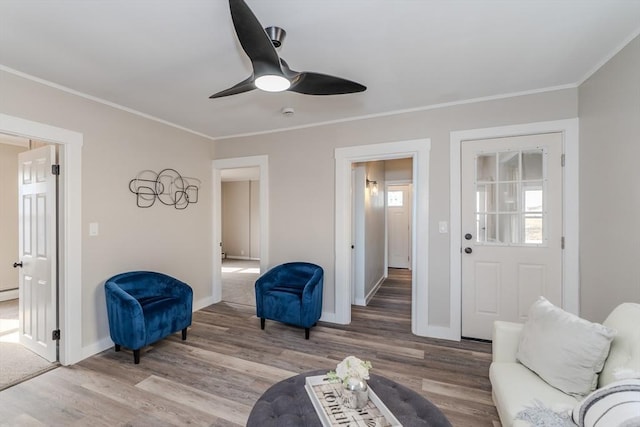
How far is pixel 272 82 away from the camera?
1.75 meters

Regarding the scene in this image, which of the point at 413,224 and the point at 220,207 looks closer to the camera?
the point at 413,224

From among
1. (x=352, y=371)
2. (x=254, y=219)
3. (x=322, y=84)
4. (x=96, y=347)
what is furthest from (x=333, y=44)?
(x=254, y=219)

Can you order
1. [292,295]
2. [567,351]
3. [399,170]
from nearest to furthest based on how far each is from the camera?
1. [567,351]
2. [292,295]
3. [399,170]

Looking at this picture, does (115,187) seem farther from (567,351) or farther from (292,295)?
(567,351)

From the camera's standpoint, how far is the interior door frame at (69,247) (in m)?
2.60

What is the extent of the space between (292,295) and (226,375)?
992 millimetres

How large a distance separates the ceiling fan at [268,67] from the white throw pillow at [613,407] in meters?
1.92

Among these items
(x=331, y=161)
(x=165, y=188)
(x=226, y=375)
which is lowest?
(x=226, y=375)

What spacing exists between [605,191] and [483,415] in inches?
74.7

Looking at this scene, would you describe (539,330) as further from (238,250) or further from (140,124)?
(238,250)

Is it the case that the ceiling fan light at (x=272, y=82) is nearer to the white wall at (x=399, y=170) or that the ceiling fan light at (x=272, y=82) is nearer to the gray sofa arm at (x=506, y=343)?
the gray sofa arm at (x=506, y=343)

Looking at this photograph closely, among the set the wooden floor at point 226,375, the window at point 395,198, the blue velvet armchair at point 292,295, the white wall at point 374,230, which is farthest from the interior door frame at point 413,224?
the window at point 395,198

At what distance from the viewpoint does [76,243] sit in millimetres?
2656

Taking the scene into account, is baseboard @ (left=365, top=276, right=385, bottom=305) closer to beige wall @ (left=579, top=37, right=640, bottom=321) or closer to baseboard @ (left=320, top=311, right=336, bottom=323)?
baseboard @ (left=320, top=311, right=336, bottom=323)
